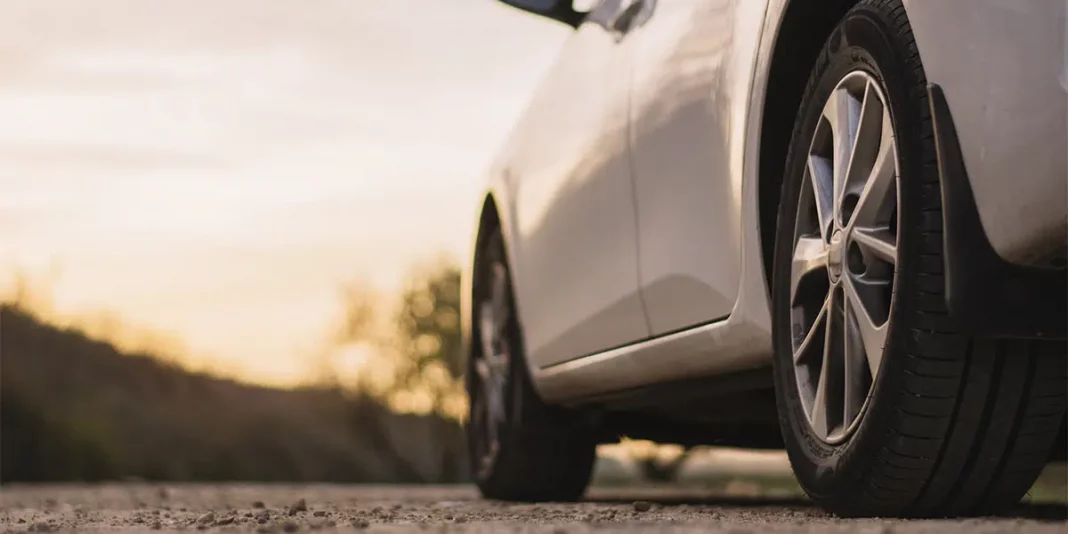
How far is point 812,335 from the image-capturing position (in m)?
2.82

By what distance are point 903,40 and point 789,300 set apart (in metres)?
0.60

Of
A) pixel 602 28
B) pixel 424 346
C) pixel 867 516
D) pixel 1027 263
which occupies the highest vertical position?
pixel 424 346

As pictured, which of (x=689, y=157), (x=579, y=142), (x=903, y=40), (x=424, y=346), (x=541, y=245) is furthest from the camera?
(x=424, y=346)

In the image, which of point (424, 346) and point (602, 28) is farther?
point (424, 346)

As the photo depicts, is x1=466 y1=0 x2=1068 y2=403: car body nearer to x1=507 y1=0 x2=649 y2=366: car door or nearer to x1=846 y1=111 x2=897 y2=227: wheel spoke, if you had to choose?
A: x1=507 y1=0 x2=649 y2=366: car door

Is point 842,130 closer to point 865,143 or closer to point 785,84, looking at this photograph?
point 865,143

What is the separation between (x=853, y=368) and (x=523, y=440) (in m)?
2.42

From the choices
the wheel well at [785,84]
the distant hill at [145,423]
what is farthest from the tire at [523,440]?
the distant hill at [145,423]

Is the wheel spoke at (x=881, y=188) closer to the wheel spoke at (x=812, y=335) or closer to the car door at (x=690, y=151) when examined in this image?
the wheel spoke at (x=812, y=335)

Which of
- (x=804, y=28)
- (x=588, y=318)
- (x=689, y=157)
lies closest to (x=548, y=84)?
(x=588, y=318)

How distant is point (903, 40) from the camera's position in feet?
8.24

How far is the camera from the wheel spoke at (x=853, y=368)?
105 inches

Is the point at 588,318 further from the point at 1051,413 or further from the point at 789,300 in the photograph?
the point at 1051,413

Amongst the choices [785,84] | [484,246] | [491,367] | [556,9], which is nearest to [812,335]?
[785,84]
